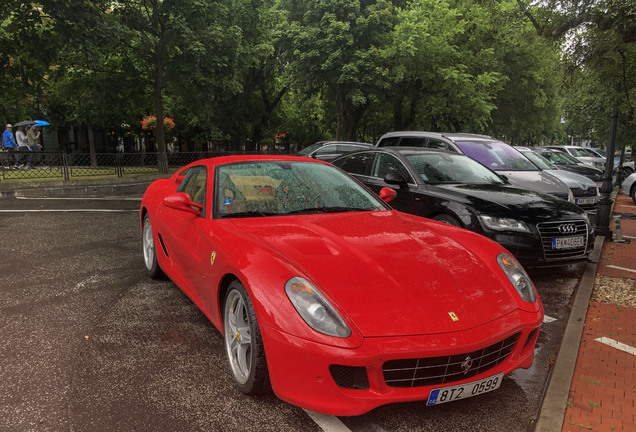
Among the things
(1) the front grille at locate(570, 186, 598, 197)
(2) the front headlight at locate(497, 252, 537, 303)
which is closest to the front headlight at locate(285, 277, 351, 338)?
(2) the front headlight at locate(497, 252, 537, 303)

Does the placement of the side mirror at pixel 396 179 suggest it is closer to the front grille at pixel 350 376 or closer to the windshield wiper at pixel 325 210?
the windshield wiper at pixel 325 210

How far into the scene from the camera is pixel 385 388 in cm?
232

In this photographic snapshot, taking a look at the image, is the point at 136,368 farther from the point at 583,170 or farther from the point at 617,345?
the point at 583,170

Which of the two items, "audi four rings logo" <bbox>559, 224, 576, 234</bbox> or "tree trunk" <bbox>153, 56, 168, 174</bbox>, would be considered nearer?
"audi four rings logo" <bbox>559, 224, 576, 234</bbox>

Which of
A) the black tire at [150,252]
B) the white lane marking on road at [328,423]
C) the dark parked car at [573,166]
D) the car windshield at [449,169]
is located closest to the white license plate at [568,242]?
the car windshield at [449,169]

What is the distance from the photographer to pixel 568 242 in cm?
542

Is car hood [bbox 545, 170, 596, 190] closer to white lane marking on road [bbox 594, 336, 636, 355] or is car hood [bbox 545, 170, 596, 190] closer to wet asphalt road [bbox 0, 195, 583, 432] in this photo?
wet asphalt road [bbox 0, 195, 583, 432]

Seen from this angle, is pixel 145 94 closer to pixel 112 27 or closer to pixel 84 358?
pixel 112 27

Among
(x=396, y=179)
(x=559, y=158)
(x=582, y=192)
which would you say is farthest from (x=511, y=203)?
(x=559, y=158)

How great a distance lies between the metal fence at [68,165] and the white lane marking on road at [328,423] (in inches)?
666

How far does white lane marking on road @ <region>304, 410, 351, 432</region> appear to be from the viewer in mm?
2529

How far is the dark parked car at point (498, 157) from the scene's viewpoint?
27.5ft

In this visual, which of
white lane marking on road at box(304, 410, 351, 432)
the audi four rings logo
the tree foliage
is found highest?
the tree foliage

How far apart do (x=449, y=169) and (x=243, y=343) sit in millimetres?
4711
